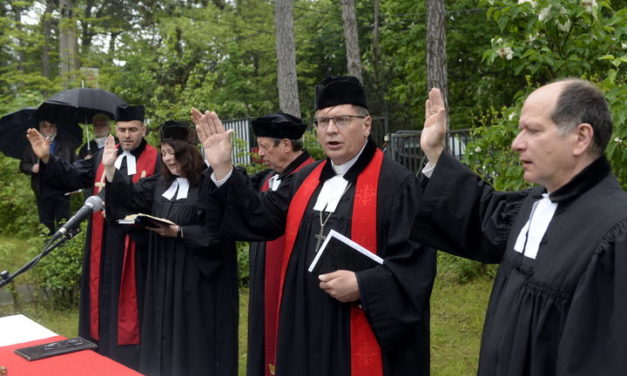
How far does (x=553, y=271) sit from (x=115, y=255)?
4.35 m

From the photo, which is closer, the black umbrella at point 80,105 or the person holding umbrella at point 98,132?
the black umbrella at point 80,105

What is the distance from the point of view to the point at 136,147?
615cm

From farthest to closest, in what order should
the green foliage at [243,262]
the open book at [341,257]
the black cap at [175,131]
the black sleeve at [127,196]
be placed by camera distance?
the green foliage at [243,262], the black sleeve at [127,196], the black cap at [175,131], the open book at [341,257]

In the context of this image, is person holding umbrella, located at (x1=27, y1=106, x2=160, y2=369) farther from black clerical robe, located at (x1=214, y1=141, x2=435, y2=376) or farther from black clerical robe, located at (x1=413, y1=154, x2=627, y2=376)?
black clerical robe, located at (x1=413, y1=154, x2=627, y2=376)

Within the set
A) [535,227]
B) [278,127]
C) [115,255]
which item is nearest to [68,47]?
[115,255]

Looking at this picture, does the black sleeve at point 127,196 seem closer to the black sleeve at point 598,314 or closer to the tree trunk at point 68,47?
the black sleeve at point 598,314

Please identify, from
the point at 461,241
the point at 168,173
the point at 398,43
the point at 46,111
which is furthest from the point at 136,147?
the point at 398,43

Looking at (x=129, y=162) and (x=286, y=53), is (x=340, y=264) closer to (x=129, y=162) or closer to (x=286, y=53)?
(x=129, y=162)

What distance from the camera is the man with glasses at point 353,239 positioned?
352cm

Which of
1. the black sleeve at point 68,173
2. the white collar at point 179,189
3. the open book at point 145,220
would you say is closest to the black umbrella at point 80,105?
the black sleeve at point 68,173

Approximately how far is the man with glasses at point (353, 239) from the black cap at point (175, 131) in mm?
1525

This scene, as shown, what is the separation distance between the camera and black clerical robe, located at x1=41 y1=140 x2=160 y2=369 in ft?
18.8

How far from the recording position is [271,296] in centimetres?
472

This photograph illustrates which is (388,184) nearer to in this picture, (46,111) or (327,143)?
(327,143)
